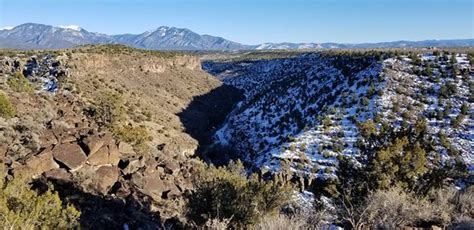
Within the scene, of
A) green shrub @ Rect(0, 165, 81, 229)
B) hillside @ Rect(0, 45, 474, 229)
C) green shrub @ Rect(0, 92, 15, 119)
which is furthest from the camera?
green shrub @ Rect(0, 92, 15, 119)

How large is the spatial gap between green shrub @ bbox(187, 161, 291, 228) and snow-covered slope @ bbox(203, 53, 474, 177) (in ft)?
46.8

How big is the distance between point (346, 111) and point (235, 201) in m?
24.8

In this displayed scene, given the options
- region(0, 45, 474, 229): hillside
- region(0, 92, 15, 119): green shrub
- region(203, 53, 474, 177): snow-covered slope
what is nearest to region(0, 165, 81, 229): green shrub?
region(0, 45, 474, 229): hillside

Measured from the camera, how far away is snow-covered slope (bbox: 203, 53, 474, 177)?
29.6 m

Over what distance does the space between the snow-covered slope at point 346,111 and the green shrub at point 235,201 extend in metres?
14.3

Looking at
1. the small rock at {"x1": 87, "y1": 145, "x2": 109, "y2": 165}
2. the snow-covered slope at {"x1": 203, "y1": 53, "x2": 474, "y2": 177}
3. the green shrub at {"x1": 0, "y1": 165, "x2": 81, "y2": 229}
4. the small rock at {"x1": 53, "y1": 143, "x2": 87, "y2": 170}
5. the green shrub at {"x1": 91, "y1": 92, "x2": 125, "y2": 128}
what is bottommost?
the snow-covered slope at {"x1": 203, "y1": 53, "x2": 474, "y2": 177}

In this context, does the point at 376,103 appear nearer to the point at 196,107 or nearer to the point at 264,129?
the point at 264,129

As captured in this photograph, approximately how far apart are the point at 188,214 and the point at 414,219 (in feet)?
18.7

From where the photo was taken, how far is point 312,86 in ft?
152

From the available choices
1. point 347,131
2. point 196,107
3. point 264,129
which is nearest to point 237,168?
point 347,131

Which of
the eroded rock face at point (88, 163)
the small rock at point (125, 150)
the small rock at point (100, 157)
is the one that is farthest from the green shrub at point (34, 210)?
the small rock at point (125, 150)

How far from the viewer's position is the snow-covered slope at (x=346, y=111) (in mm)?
29641

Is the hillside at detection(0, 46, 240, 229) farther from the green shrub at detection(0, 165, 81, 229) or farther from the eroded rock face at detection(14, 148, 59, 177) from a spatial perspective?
the green shrub at detection(0, 165, 81, 229)

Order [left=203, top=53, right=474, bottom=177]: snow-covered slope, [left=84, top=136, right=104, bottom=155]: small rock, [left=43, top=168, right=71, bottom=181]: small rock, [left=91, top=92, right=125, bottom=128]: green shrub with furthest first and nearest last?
[left=203, top=53, right=474, bottom=177]: snow-covered slope < [left=91, top=92, right=125, bottom=128]: green shrub < [left=84, top=136, right=104, bottom=155]: small rock < [left=43, top=168, right=71, bottom=181]: small rock
